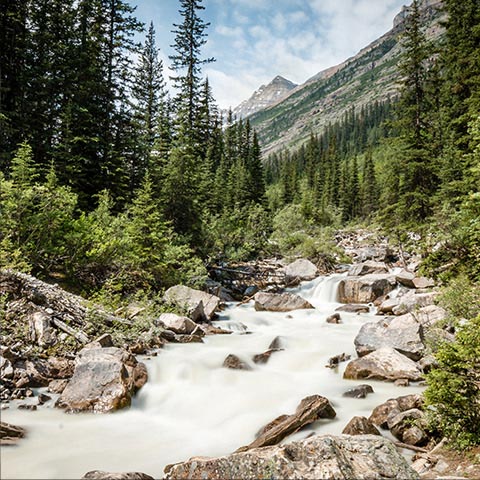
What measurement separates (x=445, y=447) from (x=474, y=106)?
50.1 feet

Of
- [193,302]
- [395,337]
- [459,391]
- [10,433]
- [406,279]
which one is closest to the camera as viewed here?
[459,391]

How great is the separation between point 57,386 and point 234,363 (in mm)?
4259

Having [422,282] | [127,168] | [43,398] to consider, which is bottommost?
[43,398]

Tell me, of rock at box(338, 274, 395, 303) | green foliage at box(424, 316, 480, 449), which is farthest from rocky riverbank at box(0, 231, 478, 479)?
rock at box(338, 274, 395, 303)

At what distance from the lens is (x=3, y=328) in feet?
24.8

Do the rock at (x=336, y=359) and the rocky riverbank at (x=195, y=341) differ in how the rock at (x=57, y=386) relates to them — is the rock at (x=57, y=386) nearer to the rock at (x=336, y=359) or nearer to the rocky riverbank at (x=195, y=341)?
the rocky riverbank at (x=195, y=341)

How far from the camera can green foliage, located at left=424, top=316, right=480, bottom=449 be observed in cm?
472

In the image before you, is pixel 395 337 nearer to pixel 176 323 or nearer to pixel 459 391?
pixel 459 391

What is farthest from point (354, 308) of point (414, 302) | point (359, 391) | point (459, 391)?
point (459, 391)

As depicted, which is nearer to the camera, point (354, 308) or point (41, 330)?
point (41, 330)

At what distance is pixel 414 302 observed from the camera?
12344 millimetres

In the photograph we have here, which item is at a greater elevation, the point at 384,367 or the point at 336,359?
the point at 384,367

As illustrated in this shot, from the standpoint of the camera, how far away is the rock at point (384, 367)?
8039 millimetres

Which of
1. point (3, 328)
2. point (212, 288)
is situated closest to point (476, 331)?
point (3, 328)
